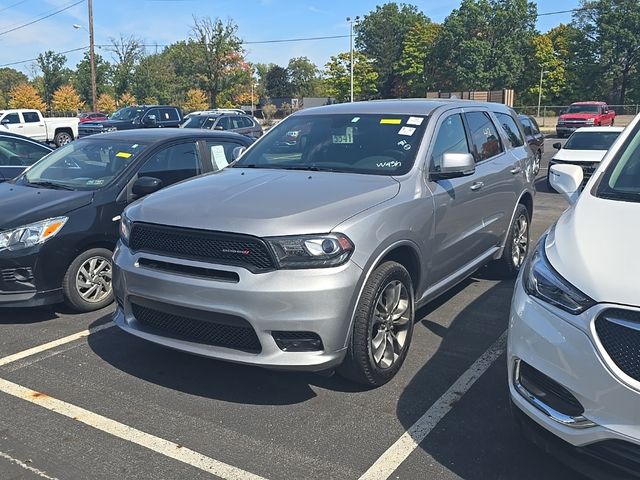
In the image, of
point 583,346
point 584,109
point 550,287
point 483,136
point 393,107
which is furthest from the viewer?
point 584,109

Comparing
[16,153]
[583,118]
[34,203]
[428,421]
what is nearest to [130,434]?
[428,421]

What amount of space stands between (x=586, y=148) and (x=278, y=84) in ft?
326

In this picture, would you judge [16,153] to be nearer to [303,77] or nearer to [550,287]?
[550,287]

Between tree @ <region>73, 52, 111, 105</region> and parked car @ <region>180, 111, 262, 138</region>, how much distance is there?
63.8 meters

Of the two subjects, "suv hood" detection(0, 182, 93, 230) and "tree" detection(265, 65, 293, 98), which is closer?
"suv hood" detection(0, 182, 93, 230)

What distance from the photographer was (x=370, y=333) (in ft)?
11.6

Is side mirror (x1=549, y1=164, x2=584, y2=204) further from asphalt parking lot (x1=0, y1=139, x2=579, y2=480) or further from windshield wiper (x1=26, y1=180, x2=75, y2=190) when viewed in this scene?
windshield wiper (x1=26, y1=180, x2=75, y2=190)

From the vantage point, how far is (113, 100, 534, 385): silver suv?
10.7 feet

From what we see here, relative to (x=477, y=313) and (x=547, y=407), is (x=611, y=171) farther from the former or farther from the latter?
(x=477, y=313)

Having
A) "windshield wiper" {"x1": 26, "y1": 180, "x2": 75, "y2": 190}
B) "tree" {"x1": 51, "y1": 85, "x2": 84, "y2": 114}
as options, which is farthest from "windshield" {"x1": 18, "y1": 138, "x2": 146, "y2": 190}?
"tree" {"x1": 51, "y1": 85, "x2": 84, "y2": 114}

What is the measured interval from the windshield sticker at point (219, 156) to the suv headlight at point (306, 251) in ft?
11.9

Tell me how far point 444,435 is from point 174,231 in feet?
6.40

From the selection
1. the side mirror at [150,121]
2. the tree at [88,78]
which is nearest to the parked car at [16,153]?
the side mirror at [150,121]

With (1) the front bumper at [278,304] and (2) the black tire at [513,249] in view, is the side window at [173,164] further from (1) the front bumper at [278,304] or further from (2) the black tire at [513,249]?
(2) the black tire at [513,249]
